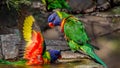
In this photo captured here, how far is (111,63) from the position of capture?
4906 mm

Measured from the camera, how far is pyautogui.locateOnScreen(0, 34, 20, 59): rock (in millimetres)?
3648

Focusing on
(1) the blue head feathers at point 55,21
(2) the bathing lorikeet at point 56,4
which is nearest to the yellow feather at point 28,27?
(1) the blue head feathers at point 55,21

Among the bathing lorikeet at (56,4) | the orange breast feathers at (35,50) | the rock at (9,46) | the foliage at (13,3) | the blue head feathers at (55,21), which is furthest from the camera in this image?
the bathing lorikeet at (56,4)

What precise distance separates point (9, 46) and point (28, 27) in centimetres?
51

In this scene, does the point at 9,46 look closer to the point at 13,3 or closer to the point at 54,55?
the point at 54,55

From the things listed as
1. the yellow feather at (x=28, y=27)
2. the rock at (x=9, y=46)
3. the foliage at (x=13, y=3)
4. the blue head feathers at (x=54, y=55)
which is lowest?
the blue head feathers at (x=54, y=55)

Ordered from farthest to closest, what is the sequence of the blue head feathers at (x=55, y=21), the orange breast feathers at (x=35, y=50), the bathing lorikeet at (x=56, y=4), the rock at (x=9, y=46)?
the bathing lorikeet at (x=56, y=4) < the blue head feathers at (x=55, y=21) < the rock at (x=9, y=46) < the orange breast feathers at (x=35, y=50)

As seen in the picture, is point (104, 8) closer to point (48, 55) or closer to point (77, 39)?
point (77, 39)

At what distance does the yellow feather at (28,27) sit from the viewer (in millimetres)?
3336

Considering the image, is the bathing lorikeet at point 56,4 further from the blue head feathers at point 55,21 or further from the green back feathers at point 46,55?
the green back feathers at point 46,55

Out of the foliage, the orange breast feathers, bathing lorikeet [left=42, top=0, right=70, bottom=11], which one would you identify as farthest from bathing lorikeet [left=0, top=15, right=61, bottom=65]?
bathing lorikeet [left=42, top=0, right=70, bottom=11]

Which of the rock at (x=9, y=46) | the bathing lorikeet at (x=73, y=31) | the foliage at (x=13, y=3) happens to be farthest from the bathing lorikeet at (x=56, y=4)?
the rock at (x=9, y=46)

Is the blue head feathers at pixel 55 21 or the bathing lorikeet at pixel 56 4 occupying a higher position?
the bathing lorikeet at pixel 56 4

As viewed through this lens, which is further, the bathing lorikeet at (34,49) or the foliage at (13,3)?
the foliage at (13,3)
